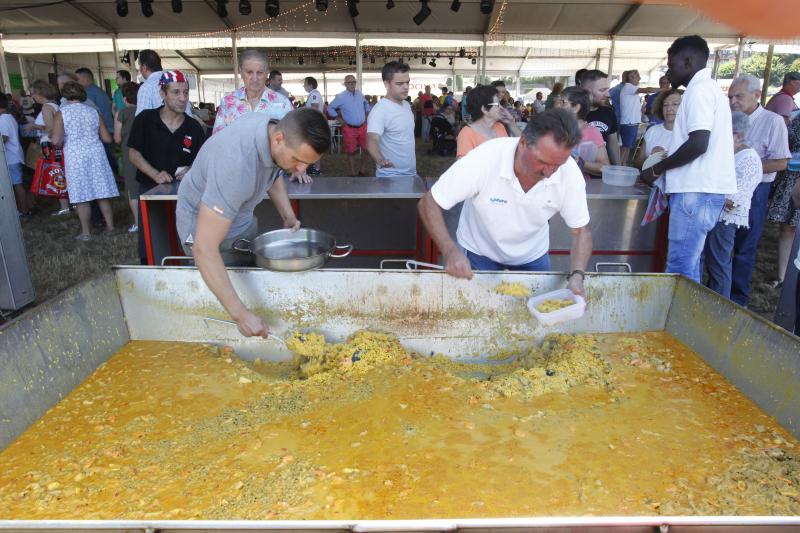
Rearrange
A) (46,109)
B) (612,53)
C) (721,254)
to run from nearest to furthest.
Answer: (721,254)
(46,109)
(612,53)

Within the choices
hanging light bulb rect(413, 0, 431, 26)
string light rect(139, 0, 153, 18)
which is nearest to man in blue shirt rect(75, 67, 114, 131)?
string light rect(139, 0, 153, 18)

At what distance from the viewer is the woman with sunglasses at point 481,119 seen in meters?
3.83

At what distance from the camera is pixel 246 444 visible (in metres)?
1.82

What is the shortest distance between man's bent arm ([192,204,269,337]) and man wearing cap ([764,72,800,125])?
19.4ft

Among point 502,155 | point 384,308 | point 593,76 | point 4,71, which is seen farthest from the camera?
point 4,71

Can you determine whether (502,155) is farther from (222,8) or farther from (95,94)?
(222,8)

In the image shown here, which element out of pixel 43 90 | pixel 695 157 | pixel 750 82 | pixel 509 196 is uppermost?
pixel 43 90

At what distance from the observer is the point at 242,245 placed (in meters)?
2.74

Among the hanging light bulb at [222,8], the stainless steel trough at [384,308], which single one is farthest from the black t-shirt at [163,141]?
the hanging light bulb at [222,8]

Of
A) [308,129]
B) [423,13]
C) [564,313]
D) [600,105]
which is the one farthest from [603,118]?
[423,13]

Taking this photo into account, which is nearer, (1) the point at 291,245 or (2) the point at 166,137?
(1) the point at 291,245

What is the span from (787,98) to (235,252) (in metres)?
5.87

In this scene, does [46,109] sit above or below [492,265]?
above

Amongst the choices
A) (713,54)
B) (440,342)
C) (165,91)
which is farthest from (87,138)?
(713,54)
